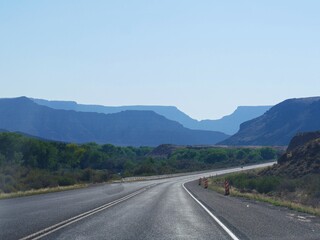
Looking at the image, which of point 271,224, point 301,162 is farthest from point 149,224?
point 301,162

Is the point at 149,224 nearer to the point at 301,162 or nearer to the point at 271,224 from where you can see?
the point at 271,224

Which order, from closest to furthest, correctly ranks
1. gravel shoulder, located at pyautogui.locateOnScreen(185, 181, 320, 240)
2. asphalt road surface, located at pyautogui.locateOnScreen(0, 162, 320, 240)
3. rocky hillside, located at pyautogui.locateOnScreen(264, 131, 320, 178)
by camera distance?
asphalt road surface, located at pyautogui.locateOnScreen(0, 162, 320, 240) < gravel shoulder, located at pyautogui.locateOnScreen(185, 181, 320, 240) < rocky hillside, located at pyautogui.locateOnScreen(264, 131, 320, 178)

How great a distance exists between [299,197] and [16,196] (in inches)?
652

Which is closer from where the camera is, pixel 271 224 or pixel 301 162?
pixel 271 224

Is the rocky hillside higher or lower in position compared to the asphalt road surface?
higher

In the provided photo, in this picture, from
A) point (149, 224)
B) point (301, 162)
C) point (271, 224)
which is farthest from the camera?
point (301, 162)

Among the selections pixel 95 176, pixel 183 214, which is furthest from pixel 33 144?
pixel 183 214

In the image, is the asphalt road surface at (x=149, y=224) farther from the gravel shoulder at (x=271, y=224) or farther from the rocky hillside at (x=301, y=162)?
the rocky hillside at (x=301, y=162)

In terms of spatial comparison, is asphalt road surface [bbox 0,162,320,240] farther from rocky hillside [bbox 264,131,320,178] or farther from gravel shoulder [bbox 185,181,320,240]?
rocky hillside [bbox 264,131,320,178]

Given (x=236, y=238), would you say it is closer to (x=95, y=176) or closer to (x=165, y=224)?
(x=165, y=224)

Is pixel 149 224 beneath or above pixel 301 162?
beneath

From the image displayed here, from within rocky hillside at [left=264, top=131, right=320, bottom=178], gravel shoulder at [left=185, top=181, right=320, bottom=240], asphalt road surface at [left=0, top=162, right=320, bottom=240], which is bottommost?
gravel shoulder at [left=185, top=181, right=320, bottom=240]

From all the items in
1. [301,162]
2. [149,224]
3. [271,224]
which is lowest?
[271,224]

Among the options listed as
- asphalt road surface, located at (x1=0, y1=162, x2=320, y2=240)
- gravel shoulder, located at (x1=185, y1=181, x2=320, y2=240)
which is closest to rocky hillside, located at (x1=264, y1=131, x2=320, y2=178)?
gravel shoulder, located at (x1=185, y1=181, x2=320, y2=240)
